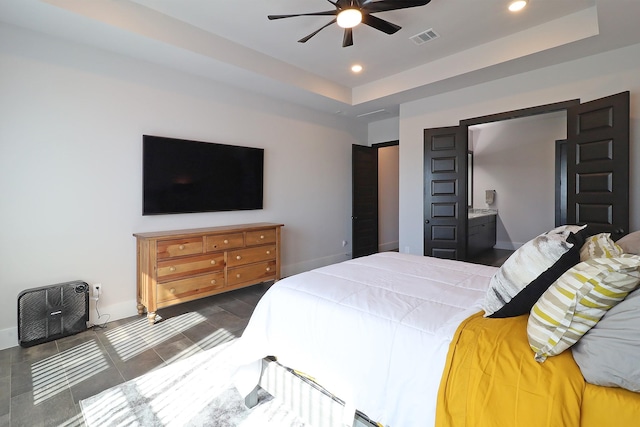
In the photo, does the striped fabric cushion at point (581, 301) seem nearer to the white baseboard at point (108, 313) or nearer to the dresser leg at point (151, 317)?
the dresser leg at point (151, 317)

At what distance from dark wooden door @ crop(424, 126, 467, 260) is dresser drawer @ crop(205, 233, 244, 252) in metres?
2.77

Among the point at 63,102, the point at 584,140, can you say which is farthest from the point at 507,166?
the point at 63,102

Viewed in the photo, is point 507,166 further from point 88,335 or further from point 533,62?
point 88,335

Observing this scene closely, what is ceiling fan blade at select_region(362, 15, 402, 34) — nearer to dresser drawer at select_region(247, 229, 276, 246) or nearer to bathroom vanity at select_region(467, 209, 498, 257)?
dresser drawer at select_region(247, 229, 276, 246)

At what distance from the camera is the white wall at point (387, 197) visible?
6920 mm

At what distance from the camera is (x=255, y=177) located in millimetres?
4305

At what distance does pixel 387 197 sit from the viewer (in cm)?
707

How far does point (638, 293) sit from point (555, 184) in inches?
251

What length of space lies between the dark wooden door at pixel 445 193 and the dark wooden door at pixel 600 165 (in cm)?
120

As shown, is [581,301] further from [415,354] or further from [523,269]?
[415,354]

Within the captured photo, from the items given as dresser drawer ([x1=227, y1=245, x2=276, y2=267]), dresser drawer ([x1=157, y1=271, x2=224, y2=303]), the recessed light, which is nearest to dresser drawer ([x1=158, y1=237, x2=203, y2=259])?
dresser drawer ([x1=157, y1=271, x2=224, y2=303])

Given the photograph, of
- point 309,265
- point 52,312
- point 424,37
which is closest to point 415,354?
point 52,312

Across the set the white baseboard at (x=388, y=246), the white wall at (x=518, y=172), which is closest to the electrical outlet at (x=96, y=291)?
the white baseboard at (x=388, y=246)

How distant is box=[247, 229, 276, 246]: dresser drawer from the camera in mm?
3757
